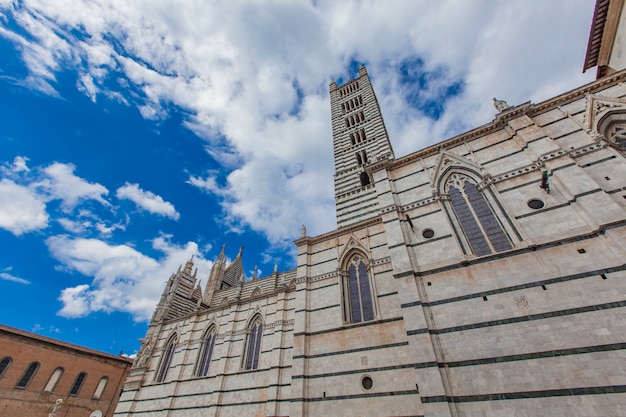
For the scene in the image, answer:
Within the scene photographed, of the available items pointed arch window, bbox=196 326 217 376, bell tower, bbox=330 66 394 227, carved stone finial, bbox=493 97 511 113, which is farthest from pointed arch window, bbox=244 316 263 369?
carved stone finial, bbox=493 97 511 113

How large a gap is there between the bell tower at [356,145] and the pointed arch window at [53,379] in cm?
2576

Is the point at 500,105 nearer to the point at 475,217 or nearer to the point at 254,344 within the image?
the point at 475,217

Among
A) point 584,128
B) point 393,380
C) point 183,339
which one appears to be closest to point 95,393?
point 183,339

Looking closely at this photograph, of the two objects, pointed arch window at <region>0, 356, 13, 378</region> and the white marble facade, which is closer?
Answer: the white marble facade

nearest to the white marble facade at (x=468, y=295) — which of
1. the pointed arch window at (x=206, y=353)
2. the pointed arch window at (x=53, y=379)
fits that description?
the pointed arch window at (x=206, y=353)

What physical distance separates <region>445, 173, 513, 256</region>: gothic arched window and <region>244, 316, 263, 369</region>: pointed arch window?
1261 cm

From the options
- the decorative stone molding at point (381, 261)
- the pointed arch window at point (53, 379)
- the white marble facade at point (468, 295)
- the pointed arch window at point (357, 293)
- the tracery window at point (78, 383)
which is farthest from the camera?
the tracery window at point (78, 383)

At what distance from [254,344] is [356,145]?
17001 millimetres

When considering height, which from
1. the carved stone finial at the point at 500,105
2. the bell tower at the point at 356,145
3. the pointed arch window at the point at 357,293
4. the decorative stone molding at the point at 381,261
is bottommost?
the pointed arch window at the point at 357,293

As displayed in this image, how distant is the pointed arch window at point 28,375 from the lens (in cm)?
1974

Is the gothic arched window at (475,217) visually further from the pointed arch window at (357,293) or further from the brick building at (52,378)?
the brick building at (52,378)

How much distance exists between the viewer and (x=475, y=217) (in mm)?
10195

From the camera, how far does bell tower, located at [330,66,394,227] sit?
1886cm

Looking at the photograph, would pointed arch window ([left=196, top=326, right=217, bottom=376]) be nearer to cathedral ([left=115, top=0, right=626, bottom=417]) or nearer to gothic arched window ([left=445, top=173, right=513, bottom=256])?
cathedral ([left=115, top=0, right=626, bottom=417])
